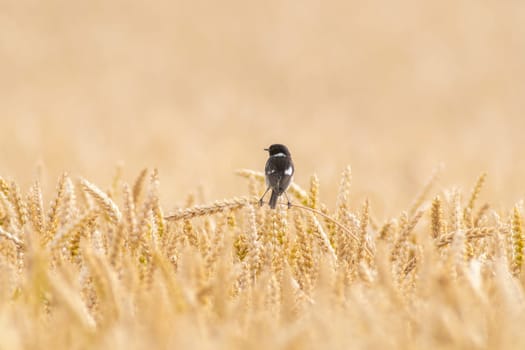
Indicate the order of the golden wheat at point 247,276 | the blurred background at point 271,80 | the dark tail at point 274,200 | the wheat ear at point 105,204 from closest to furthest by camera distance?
the golden wheat at point 247,276, the wheat ear at point 105,204, the dark tail at point 274,200, the blurred background at point 271,80

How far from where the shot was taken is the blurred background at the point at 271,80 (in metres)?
8.79

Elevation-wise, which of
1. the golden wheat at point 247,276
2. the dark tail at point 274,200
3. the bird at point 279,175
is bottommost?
the golden wheat at point 247,276

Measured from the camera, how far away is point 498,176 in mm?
6023

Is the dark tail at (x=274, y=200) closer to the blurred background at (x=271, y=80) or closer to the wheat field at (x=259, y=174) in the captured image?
the wheat field at (x=259, y=174)

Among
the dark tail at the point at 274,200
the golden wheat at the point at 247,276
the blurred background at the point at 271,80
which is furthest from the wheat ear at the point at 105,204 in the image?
the blurred background at the point at 271,80

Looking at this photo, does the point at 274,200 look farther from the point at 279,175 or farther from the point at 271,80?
the point at 271,80

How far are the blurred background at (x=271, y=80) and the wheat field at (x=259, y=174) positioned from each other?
2.2 inches

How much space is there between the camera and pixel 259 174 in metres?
2.42

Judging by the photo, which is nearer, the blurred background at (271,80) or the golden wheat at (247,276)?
the golden wheat at (247,276)

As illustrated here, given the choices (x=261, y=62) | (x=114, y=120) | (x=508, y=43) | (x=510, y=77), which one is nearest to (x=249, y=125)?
(x=114, y=120)

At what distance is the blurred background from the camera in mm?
8789

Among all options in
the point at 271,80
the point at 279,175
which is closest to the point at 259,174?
the point at 279,175

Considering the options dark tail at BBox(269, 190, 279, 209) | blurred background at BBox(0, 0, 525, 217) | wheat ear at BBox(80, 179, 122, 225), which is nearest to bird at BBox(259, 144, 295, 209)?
dark tail at BBox(269, 190, 279, 209)

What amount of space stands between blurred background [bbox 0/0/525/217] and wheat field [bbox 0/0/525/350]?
0.18 feet
